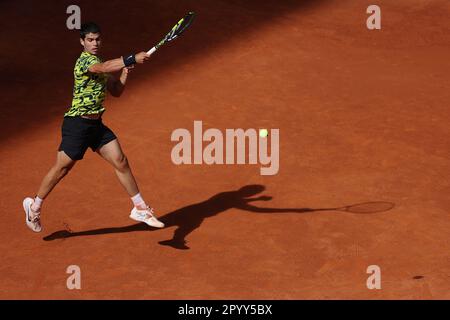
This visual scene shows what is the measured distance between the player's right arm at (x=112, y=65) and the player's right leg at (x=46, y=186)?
40.0 inches

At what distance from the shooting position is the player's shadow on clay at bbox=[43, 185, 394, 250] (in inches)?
421

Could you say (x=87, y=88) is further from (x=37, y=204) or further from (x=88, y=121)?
(x=37, y=204)

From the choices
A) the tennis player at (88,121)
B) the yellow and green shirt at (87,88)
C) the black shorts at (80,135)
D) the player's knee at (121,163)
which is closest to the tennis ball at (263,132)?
the tennis player at (88,121)

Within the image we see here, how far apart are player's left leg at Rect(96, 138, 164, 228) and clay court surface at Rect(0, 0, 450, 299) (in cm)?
18

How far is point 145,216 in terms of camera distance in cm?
1067

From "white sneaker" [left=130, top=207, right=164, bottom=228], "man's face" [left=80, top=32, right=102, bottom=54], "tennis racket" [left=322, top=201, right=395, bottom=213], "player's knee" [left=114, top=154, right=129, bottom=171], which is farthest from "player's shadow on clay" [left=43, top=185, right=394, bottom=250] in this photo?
"man's face" [left=80, top=32, right=102, bottom=54]

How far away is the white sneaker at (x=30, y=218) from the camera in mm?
10543

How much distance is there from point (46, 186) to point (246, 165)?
2.90m

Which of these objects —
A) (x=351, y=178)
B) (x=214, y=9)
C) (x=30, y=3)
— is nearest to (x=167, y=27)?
(x=214, y=9)

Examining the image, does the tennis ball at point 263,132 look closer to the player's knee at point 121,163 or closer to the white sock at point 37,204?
the player's knee at point 121,163

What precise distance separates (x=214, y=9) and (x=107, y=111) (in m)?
4.54

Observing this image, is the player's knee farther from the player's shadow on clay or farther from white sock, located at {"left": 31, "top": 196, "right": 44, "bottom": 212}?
white sock, located at {"left": 31, "top": 196, "right": 44, "bottom": 212}

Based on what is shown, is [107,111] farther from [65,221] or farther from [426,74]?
[426,74]

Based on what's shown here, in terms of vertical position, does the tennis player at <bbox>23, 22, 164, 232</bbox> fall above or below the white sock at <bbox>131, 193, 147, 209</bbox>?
above
